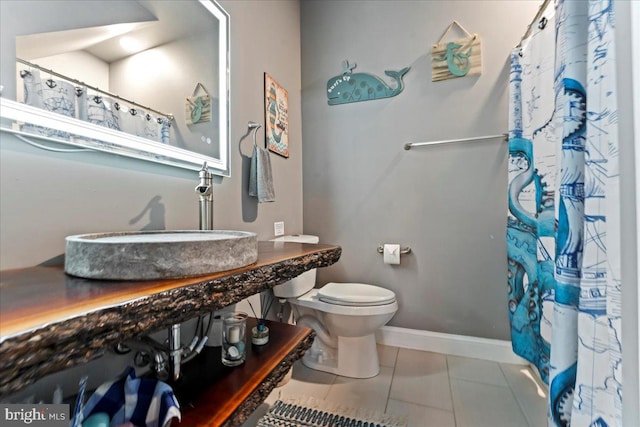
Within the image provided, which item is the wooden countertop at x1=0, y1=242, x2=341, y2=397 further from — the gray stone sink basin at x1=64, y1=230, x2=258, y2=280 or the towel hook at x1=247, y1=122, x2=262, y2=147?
the towel hook at x1=247, y1=122, x2=262, y2=147

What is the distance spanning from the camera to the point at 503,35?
176 cm

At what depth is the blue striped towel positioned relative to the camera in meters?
0.64

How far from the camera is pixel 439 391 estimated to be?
4.79ft

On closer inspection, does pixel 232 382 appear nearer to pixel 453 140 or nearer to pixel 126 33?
pixel 126 33

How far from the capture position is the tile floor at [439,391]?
1.28 metres

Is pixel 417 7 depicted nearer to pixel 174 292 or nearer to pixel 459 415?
pixel 174 292

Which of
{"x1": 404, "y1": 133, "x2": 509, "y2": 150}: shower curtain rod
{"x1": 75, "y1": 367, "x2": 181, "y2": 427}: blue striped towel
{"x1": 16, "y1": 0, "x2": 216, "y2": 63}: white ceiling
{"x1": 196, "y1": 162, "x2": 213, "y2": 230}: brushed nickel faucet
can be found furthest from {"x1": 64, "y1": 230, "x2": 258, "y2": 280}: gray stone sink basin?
{"x1": 404, "y1": 133, "x2": 509, "y2": 150}: shower curtain rod

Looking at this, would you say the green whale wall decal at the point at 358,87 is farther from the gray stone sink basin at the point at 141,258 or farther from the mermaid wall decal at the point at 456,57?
the gray stone sink basin at the point at 141,258

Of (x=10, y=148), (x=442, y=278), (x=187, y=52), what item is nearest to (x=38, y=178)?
(x=10, y=148)

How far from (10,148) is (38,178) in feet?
0.26

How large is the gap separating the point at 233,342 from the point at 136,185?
0.62 m

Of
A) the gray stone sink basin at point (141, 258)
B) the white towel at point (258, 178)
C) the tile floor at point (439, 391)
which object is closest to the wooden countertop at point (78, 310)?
the gray stone sink basin at point (141, 258)

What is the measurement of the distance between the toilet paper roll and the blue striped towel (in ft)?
5.01

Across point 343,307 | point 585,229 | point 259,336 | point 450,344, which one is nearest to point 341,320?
point 343,307
